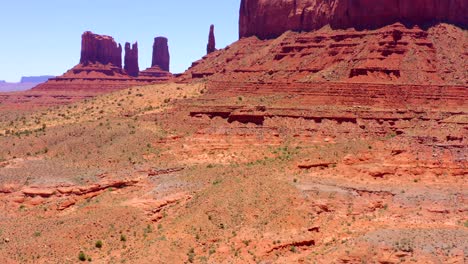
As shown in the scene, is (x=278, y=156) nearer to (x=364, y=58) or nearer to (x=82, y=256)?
(x=364, y=58)

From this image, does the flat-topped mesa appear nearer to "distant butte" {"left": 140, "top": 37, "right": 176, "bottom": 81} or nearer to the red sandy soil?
"distant butte" {"left": 140, "top": 37, "right": 176, "bottom": 81}

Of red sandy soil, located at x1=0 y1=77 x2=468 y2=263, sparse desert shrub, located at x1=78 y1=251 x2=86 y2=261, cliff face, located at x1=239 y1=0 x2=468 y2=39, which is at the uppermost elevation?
cliff face, located at x1=239 y1=0 x2=468 y2=39

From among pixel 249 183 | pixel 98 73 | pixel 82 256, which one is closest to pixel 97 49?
pixel 98 73

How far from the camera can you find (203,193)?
146ft

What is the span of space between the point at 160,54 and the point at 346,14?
102 meters

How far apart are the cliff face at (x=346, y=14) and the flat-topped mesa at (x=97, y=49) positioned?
62255 millimetres

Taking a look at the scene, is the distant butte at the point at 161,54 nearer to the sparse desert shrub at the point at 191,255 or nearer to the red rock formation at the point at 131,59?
the red rock formation at the point at 131,59

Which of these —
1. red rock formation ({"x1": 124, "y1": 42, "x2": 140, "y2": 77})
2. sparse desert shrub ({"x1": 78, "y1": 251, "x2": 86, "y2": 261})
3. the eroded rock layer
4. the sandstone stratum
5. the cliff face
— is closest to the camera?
sparse desert shrub ({"x1": 78, "y1": 251, "x2": 86, "y2": 261})

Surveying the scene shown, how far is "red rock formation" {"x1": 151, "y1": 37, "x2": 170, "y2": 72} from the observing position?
564ft

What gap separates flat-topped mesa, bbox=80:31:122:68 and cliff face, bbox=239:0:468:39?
204 feet

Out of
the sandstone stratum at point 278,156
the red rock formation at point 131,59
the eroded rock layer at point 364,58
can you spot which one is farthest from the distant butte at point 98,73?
the eroded rock layer at point 364,58

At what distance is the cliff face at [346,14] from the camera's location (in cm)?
7062

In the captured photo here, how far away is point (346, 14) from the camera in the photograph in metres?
74.8

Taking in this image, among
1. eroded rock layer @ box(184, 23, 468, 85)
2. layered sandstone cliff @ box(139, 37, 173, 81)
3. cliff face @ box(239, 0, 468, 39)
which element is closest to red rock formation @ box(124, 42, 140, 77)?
layered sandstone cliff @ box(139, 37, 173, 81)
